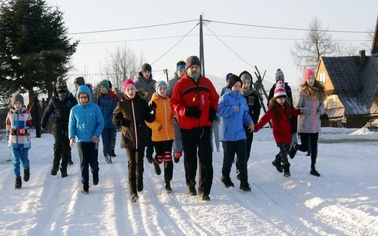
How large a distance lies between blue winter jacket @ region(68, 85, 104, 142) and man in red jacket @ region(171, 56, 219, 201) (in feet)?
5.50

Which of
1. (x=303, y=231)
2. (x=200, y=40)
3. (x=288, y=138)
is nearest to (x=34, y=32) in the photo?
(x=200, y=40)

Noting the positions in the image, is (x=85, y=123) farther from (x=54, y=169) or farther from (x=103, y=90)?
(x=103, y=90)

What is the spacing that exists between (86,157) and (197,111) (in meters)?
2.33

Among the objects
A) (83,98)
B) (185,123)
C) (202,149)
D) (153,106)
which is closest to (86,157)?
(83,98)

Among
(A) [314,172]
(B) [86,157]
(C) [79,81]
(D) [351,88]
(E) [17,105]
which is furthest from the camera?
(D) [351,88]

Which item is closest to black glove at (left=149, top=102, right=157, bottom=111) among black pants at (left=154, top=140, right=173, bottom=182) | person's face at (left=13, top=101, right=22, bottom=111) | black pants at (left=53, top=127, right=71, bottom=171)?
black pants at (left=154, top=140, right=173, bottom=182)

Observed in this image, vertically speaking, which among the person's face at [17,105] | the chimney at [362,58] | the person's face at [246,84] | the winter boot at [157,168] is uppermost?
the chimney at [362,58]

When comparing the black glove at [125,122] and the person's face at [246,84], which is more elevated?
the person's face at [246,84]

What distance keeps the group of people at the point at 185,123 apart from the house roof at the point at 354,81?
40053 mm

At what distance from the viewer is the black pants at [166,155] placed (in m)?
8.07

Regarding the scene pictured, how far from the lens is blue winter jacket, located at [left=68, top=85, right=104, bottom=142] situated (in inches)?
320

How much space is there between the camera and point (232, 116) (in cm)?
794

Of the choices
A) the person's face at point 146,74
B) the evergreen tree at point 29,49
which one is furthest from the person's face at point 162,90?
the evergreen tree at point 29,49

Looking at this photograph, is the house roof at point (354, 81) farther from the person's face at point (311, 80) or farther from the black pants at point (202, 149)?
the black pants at point (202, 149)
